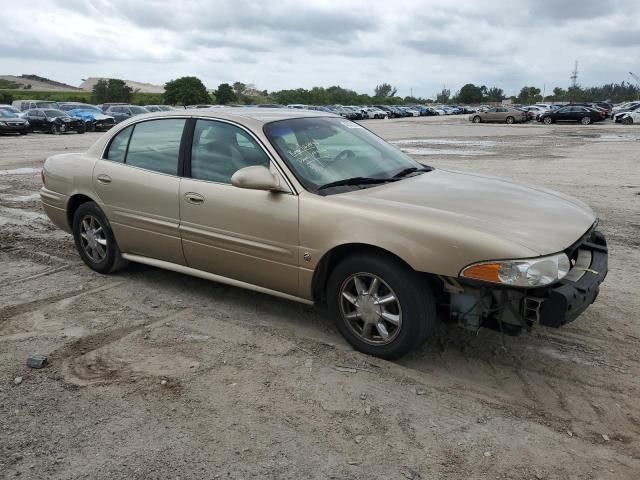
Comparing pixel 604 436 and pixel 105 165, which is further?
pixel 105 165

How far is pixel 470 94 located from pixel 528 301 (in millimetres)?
135694

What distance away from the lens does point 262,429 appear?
3.00 meters

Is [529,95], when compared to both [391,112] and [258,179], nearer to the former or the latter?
[391,112]

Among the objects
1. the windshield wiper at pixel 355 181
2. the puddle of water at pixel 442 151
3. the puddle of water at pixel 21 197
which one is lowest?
the puddle of water at pixel 21 197

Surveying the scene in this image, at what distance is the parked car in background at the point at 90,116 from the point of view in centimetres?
3200

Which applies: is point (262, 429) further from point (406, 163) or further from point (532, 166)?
point (532, 166)

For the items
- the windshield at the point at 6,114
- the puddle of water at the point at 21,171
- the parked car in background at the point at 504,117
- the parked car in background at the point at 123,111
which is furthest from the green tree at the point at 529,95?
the puddle of water at the point at 21,171

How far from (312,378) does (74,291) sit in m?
2.64

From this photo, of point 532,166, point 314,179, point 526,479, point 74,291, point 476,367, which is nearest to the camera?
point 526,479

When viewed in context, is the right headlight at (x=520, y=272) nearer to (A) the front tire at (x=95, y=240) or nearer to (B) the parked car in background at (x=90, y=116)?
(A) the front tire at (x=95, y=240)

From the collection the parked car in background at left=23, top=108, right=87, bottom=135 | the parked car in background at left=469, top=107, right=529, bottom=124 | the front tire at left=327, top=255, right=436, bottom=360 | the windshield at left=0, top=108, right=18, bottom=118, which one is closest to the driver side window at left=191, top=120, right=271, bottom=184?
the front tire at left=327, top=255, right=436, bottom=360

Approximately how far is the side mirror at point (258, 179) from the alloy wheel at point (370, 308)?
2.64 ft

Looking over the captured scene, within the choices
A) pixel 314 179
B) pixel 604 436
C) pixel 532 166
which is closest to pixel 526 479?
pixel 604 436

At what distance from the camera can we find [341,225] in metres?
3.64
